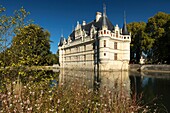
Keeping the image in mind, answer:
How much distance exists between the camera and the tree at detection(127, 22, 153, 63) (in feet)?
119

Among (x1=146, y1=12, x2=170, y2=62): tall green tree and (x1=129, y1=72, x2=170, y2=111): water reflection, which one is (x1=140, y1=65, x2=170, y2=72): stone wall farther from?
(x1=129, y1=72, x2=170, y2=111): water reflection

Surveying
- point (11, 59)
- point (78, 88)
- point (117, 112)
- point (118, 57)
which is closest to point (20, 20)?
point (11, 59)

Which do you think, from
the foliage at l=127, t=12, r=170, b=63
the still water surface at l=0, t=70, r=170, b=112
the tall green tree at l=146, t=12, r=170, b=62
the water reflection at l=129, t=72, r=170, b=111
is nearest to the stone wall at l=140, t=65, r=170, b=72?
the foliage at l=127, t=12, r=170, b=63

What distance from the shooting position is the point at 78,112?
3584mm

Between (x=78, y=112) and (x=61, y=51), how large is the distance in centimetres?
4767

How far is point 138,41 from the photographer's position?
4025 centimetres

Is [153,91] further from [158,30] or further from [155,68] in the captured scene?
[158,30]

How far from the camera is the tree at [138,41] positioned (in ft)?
119

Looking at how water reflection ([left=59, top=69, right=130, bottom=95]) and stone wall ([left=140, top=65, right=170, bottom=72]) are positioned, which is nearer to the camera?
water reflection ([left=59, top=69, right=130, bottom=95])

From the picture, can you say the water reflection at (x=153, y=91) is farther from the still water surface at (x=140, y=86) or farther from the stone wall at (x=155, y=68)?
the stone wall at (x=155, y=68)

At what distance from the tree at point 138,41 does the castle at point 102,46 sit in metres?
3.49

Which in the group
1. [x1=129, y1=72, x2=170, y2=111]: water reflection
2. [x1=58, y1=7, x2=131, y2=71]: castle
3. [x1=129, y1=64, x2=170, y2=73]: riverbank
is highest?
[x1=58, y1=7, x2=131, y2=71]: castle

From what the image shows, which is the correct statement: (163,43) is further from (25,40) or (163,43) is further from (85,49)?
(25,40)

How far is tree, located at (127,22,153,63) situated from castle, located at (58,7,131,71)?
3.49m
